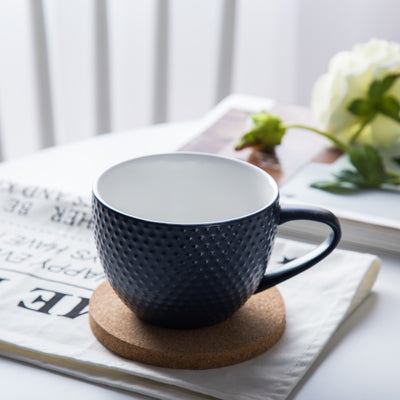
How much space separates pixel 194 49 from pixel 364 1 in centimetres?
43

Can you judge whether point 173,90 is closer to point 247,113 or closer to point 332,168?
point 247,113

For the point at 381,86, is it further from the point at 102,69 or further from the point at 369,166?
the point at 102,69

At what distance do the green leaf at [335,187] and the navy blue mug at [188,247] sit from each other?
0.67ft

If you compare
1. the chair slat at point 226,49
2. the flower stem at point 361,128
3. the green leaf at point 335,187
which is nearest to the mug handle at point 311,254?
the green leaf at point 335,187

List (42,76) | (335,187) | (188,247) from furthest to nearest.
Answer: (42,76) → (335,187) → (188,247)

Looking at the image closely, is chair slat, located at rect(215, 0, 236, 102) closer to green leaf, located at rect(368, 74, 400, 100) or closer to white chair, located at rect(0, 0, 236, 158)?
white chair, located at rect(0, 0, 236, 158)

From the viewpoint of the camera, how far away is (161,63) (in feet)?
4.95

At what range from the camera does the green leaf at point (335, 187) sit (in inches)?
25.4

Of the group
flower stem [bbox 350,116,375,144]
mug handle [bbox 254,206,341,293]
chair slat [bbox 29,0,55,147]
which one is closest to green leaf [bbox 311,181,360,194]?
flower stem [bbox 350,116,375,144]

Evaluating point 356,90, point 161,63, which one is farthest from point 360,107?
point 161,63

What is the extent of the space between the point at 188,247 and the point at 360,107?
1.48 ft

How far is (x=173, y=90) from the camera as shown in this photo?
5.20ft

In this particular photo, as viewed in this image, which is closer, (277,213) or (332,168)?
(277,213)

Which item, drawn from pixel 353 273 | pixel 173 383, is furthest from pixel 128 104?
pixel 173 383
